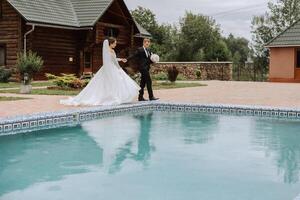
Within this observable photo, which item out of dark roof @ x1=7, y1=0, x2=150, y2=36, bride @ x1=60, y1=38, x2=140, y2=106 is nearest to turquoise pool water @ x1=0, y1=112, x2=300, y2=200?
bride @ x1=60, y1=38, x2=140, y2=106

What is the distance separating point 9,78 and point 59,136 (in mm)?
16682

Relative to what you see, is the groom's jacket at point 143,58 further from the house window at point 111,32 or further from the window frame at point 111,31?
the house window at point 111,32

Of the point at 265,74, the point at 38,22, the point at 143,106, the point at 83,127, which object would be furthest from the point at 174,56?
the point at 83,127

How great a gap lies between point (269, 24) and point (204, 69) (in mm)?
10742

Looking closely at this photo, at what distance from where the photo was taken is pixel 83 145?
7.25m

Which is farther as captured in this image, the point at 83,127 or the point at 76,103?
the point at 76,103

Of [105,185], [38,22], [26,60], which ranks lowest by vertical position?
[105,185]

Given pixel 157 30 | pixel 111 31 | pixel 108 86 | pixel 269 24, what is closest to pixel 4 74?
pixel 111 31

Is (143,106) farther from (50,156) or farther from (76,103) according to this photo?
(50,156)

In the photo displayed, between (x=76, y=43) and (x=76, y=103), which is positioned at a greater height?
(x=76, y=43)

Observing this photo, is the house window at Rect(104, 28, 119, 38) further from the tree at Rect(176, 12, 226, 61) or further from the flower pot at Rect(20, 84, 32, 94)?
the tree at Rect(176, 12, 226, 61)

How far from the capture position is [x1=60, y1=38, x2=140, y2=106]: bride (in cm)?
1151

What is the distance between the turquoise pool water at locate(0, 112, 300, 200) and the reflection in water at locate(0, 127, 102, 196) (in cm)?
1

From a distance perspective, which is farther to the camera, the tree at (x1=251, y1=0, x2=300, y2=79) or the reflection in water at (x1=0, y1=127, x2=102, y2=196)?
the tree at (x1=251, y1=0, x2=300, y2=79)
